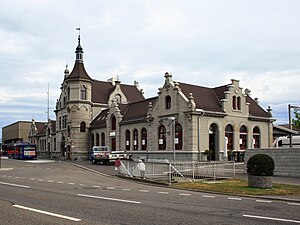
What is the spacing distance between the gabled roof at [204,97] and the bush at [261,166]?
70.4ft

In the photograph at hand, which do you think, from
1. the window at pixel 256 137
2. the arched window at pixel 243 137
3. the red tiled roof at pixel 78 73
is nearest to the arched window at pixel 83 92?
the red tiled roof at pixel 78 73

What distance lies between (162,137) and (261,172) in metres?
25.6

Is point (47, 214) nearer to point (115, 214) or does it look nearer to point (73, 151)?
point (115, 214)

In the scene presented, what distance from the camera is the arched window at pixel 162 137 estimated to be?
42.1 m

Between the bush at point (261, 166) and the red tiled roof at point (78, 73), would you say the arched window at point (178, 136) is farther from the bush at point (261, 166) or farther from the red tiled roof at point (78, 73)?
the red tiled roof at point (78, 73)

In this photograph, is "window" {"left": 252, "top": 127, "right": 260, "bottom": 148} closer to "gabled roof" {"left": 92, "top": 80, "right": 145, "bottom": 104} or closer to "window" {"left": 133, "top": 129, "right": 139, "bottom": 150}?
"window" {"left": 133, "top": 129, "right": 139, "bottom": 150}

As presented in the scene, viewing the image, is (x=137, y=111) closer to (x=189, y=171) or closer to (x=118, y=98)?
(x=118, y=98)

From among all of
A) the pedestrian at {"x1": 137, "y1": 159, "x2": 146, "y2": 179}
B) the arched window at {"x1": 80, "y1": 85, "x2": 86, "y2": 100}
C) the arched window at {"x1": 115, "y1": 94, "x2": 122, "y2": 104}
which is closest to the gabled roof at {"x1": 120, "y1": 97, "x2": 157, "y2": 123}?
the arched window at {"x1": 80, "y1": 85, "x2": 86, "y2": 100}

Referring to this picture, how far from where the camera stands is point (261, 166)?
17.3 m

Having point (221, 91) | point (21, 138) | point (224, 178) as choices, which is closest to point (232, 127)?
point (221, 91)

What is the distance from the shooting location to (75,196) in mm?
14414

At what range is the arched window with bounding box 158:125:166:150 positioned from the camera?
42.1 metres

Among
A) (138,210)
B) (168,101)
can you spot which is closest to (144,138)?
(168,101)

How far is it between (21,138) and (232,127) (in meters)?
76.9
